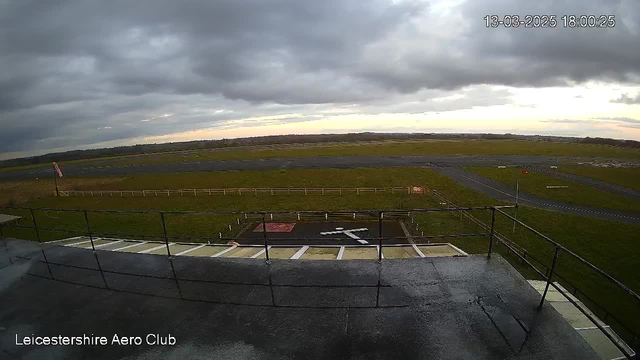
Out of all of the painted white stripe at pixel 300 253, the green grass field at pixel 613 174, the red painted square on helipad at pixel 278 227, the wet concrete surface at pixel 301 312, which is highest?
the wet concrete surface at pixel 301 312

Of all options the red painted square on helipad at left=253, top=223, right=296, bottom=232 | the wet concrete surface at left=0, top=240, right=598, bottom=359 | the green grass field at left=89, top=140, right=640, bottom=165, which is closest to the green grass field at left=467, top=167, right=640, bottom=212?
the red painted square on helipad at left=253, top=223, right=296, bottom=232

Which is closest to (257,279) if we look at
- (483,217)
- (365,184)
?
(483,217)

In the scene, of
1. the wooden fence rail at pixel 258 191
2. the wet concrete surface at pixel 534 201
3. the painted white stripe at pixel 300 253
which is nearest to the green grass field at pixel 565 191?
the wet concrete surface at pixel 534 201

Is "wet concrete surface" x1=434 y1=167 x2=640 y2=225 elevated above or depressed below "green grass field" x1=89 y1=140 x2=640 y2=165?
below

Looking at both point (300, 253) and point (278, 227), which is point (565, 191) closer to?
point (278, 227)

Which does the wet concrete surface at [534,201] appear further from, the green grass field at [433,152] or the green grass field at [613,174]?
the green grass field at [433,152]

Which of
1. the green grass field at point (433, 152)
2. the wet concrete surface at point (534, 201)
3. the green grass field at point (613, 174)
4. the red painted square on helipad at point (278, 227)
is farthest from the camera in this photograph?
the green grass field at point (433, 152)

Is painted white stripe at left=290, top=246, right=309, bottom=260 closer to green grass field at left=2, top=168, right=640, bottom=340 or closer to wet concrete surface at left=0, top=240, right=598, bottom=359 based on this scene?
wet concrete surface at left=0, top=240, right=598, bottom=359

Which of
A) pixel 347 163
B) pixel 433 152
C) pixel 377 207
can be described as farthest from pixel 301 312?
pixel 433 152
